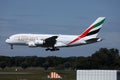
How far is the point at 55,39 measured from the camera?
106m

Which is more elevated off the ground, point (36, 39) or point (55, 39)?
point (55, 39)

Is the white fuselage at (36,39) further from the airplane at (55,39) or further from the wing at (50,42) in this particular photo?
the wing at (50,42)

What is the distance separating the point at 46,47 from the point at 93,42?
40.1 ft

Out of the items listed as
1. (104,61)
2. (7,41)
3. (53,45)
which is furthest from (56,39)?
(104,61)

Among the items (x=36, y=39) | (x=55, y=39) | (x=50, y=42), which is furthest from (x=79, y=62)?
(x=36, y=39)

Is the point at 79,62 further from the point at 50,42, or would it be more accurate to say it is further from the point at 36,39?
the point at 36,39

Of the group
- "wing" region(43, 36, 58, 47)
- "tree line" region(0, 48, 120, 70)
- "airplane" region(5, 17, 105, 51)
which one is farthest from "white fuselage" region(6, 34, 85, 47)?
"tree line" region(0, 48, 120, 70)

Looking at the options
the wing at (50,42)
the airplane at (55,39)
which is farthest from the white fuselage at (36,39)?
the wing at (50,42)

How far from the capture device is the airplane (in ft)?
332

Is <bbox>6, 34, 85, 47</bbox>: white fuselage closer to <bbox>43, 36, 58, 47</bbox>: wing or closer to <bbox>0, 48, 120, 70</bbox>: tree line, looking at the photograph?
<bbox>43, 36, 58, 47</bbox>: wing

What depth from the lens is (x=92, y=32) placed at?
109 metres

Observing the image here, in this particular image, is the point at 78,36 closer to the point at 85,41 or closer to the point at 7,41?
the point at 85,41

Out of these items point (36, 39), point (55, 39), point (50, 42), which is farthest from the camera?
point (55, 39)

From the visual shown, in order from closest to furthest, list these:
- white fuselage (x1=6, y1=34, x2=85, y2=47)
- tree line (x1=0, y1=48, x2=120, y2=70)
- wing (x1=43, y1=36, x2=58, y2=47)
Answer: white fuselage (x1=6, y1=34, x2=85, y2=47), wing (x1=43, y1=36, x2=58, y2=47), tree line (x1=0, y1=48, x2=120, y2=70)
